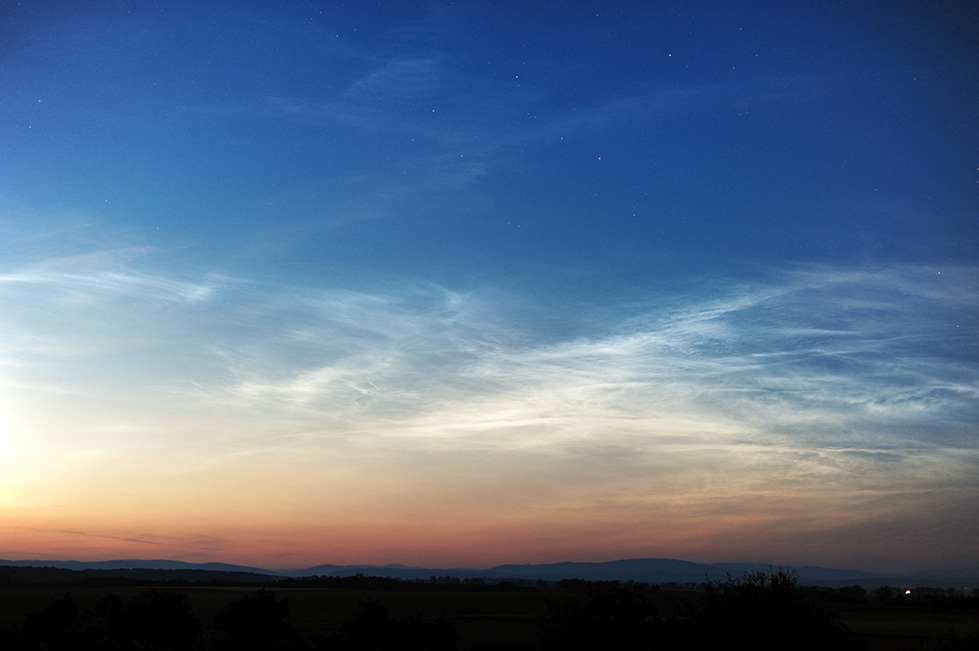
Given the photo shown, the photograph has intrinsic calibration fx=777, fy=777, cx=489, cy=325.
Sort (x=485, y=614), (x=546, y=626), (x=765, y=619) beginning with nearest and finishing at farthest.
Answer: (x=765, y=619) < (x=546, y=626) < (x=485, y=614)

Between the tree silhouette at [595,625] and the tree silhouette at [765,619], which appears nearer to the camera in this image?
the tree silhouette at [765,619]

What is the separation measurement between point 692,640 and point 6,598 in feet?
314

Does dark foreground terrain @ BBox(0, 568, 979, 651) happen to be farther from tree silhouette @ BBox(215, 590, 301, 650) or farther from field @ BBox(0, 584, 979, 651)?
field @ BBox(0, 584, 979, 651)

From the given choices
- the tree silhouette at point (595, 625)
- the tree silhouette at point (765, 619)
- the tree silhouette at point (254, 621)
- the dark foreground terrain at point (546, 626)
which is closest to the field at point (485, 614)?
the dark foreground terrain at point (546, 626)

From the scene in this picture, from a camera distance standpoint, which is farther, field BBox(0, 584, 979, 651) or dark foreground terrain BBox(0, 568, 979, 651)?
field BBox(0, 584, 979, 651)

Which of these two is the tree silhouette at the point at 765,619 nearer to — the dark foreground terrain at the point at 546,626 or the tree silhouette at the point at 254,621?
the dark foreground terrain at the point at 546,626

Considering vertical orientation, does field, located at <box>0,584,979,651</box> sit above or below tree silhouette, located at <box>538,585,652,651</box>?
below

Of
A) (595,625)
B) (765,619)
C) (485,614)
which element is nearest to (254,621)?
(595,625)

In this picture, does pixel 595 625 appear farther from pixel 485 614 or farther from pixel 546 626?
pixel 485 614

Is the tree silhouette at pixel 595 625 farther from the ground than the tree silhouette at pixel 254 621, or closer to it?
farther from the ground

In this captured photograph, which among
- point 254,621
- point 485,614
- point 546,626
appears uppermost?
point 546,626

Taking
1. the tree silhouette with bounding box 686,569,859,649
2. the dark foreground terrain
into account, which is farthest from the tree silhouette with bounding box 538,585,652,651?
the tree silhouette with bounding box 686,569,859,649

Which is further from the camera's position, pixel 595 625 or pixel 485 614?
pixel 485 614

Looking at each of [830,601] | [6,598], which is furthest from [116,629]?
[830,601]
